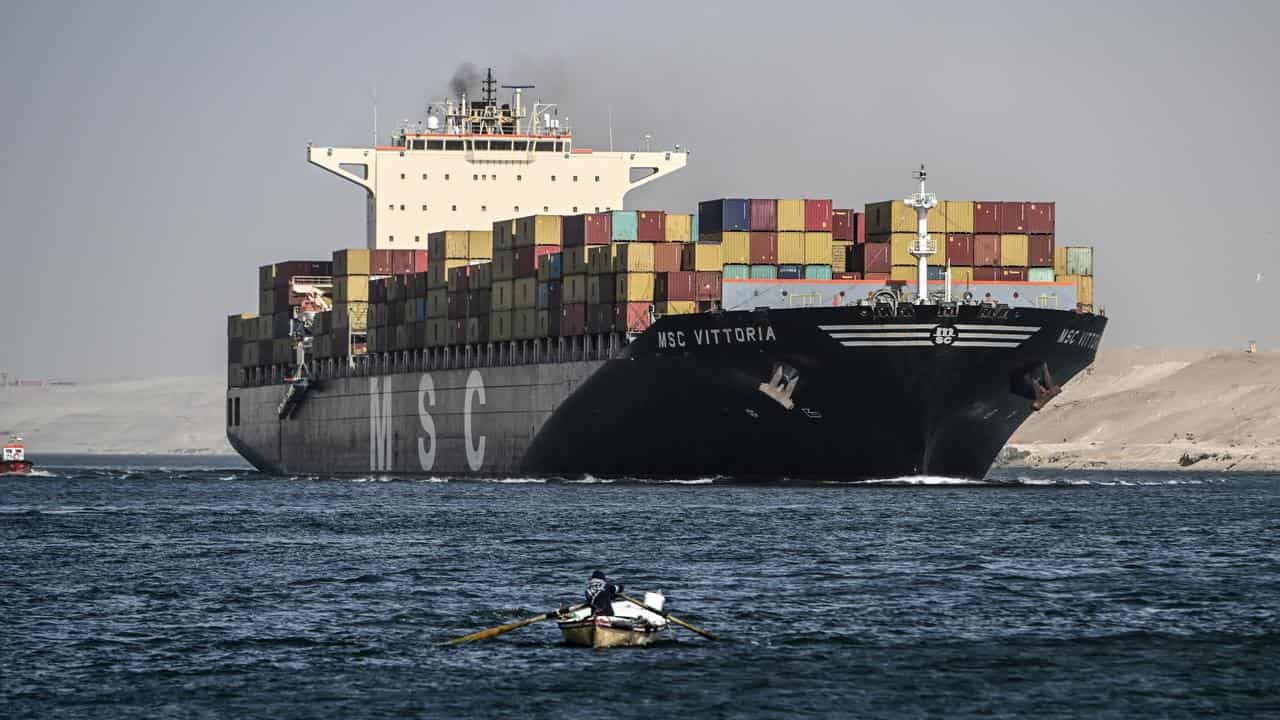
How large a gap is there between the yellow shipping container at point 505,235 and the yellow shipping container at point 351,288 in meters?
15.8

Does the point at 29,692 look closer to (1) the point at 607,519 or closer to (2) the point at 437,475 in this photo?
(1) the point at 607,519

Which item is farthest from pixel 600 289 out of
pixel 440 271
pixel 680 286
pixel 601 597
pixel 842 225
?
pixel 601 597

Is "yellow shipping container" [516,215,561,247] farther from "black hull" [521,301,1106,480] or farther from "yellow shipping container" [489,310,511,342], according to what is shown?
"black hull" [521,301,1106,480]

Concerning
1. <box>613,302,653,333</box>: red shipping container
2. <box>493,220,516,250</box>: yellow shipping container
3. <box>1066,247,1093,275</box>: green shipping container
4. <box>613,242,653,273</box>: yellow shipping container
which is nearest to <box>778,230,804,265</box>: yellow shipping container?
<box>613,242,653,273</box>: yellow shipping container

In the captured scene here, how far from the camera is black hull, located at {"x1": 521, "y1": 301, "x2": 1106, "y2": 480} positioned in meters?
65.1

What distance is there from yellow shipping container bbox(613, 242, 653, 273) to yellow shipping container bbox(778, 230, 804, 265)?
188 inches

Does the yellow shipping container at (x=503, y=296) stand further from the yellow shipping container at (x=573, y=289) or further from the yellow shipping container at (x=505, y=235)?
the yellow shipping container at (x=573, y=289)

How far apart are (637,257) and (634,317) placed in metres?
2.15

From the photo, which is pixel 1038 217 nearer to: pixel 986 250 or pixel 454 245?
pixel 986 250

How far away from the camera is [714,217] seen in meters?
73.0

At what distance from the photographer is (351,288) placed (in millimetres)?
98438

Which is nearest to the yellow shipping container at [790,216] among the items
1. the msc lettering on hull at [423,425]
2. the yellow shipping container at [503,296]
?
the yellow shipping container at [503,296]

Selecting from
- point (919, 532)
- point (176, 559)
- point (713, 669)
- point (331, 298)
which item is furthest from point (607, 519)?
point (331, 298)

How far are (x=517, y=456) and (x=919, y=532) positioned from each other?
3184 cm
